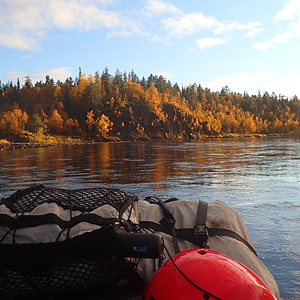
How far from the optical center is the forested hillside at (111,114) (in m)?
116

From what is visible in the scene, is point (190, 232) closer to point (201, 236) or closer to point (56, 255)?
point (201, 236)

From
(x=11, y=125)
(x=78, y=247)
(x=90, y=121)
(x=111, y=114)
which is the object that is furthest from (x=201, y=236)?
(x=111, y=114)

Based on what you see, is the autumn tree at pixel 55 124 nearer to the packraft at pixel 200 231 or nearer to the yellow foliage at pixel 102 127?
the yellow foliage at pixel 102 127

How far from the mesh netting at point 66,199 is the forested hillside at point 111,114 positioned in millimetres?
98953

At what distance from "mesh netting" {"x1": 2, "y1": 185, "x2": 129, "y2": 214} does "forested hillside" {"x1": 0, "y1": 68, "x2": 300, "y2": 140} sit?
9895cm

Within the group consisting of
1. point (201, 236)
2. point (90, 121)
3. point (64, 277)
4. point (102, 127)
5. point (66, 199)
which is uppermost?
point (90, 121)

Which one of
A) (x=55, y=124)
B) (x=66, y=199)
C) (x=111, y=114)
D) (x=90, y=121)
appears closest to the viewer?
(x=66, y=199)

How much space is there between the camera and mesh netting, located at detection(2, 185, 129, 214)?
257 centimetres

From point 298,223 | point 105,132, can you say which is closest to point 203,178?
point 298,223

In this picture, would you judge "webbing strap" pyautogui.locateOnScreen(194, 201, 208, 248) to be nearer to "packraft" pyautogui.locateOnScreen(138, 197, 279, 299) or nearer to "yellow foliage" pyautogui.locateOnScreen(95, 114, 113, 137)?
"packraft" pyautogui.locateOnScreen(138, 197, 279, 299)

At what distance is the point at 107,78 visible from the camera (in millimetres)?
160125

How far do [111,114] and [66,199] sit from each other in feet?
421

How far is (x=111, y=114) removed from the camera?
130 meters

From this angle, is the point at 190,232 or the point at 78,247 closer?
the point at 78,247
